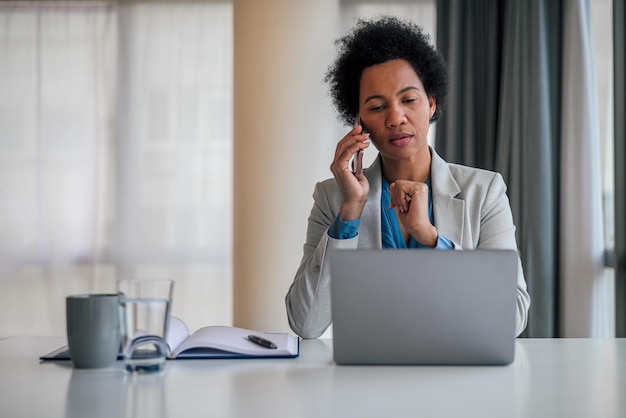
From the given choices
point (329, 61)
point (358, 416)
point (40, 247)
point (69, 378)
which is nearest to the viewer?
point (358, 416)

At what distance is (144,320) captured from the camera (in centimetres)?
121

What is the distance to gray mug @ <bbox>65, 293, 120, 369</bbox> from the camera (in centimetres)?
127

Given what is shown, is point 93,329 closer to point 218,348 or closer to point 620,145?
point 218,348

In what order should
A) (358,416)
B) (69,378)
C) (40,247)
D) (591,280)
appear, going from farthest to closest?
(40,247) → (591,280) → (69,378) → (358,416)

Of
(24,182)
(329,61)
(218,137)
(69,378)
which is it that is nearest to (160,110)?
(218,137)

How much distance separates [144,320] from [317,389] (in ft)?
0.99

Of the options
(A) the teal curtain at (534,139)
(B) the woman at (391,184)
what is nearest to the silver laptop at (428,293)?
(B) the woman at (391,184)

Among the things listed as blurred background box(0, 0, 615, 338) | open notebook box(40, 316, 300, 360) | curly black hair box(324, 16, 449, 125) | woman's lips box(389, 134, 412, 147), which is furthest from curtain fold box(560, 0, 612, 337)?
open notebook box(40, 316, 300, 360)

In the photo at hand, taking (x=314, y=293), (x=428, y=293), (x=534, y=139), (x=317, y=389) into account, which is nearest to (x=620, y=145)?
(x=534, y=139)

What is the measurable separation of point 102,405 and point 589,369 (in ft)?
2.69

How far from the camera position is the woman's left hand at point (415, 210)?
1826 mm

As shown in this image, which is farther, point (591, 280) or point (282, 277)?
point (282, 277)

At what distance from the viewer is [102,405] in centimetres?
104

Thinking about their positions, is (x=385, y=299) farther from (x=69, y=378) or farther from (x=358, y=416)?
(x=69, y=378)
